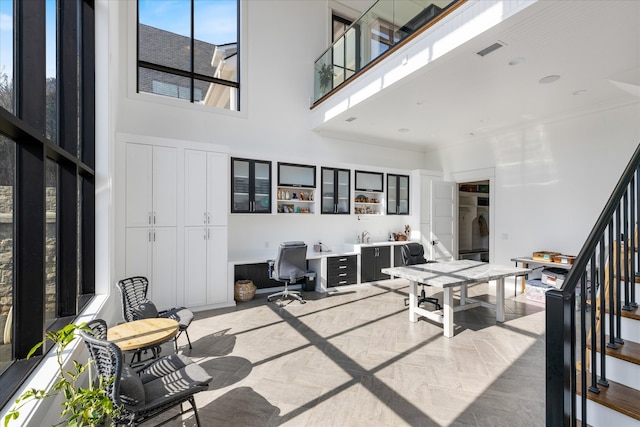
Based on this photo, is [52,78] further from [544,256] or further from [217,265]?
[544,256]

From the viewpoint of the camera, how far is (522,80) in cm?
406

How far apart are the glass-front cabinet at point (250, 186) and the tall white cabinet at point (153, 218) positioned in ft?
3.47

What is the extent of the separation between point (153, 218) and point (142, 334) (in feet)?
7.76

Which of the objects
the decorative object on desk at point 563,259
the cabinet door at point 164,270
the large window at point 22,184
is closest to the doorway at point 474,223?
the decorative object on desk at point 563,259

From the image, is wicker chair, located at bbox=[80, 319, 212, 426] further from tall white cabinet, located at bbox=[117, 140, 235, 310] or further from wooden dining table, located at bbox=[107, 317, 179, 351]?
tall white cabinet, located at bbox=[117, 140, 235, 310]

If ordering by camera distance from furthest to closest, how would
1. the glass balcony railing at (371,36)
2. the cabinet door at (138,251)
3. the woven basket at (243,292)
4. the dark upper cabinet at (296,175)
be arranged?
the dark upper cabinet at (296,175) < the woven basket at (243,292) < the cabinet door at (138,251) < the glass balcony railing at (371,36)

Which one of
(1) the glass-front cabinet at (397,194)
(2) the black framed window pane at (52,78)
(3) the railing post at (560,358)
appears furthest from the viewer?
(1) the glass-front cabinet at (397,194)

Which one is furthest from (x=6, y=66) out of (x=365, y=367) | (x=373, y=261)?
(x=373, y=261)

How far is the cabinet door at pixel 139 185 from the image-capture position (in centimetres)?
428

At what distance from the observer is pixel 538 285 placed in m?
5.29

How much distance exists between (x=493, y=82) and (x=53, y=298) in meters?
5.52

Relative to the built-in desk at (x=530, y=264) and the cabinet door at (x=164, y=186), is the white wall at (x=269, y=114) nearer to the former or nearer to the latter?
the cabinet door at (x=164, y=186)

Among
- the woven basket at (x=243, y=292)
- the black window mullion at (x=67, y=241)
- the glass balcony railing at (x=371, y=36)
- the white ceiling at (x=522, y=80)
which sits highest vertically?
the glass balcony railing at (x=371, y=36)

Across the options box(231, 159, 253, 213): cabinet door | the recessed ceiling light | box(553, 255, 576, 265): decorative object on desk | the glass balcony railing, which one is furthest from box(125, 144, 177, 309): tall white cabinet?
box(553, 255, 576, 265): decorative object on desk
